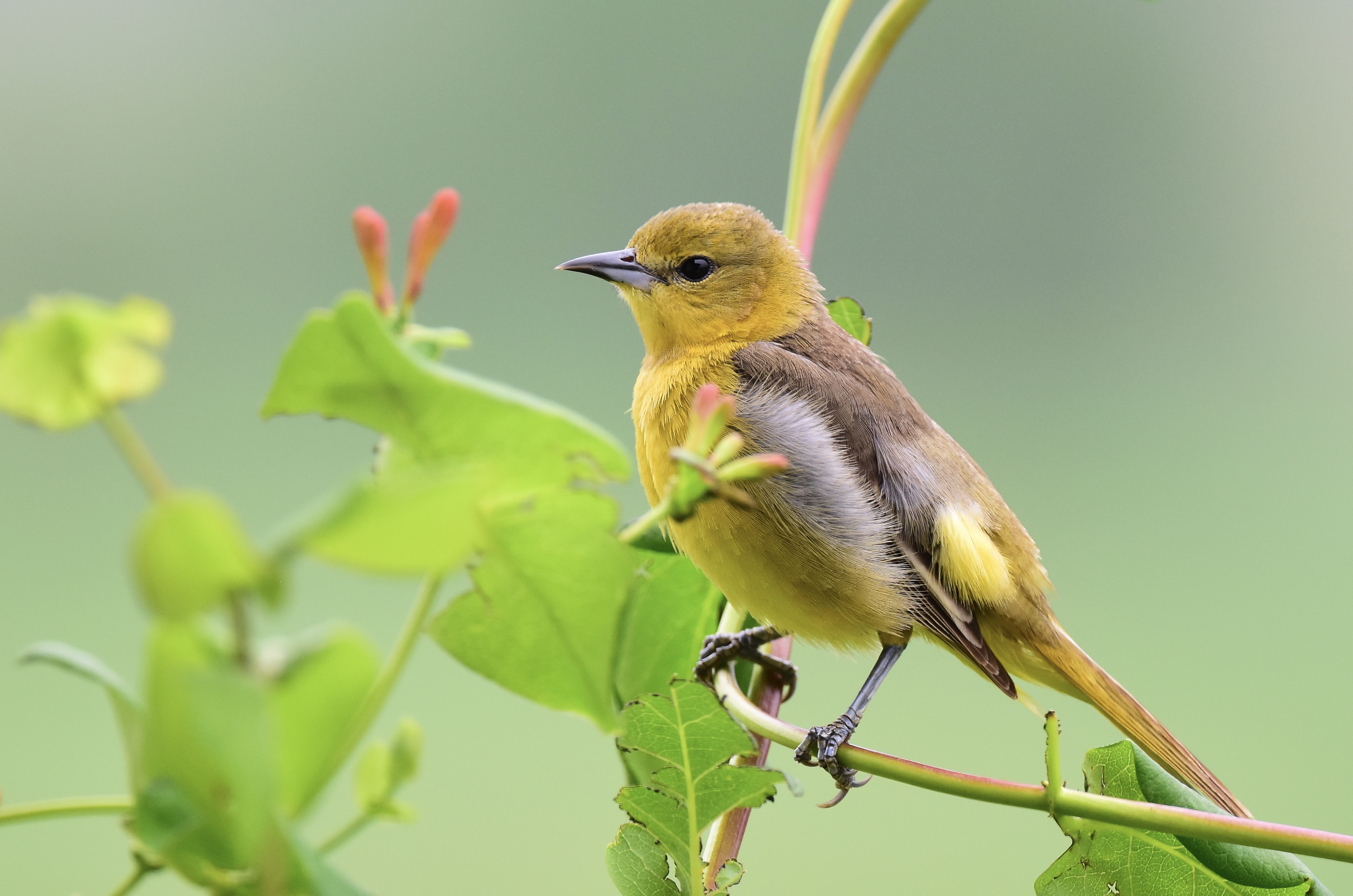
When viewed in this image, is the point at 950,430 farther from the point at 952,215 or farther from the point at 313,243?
the point at 313,243

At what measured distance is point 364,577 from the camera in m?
0.35

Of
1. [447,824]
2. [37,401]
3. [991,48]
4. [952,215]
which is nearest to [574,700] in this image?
[37,401]

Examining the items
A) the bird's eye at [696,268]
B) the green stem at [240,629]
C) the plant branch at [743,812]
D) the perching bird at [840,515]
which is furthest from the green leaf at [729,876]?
the bird's eye at [696,268]

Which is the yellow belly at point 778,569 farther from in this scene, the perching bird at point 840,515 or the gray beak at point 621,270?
the gray beak at point 621,270

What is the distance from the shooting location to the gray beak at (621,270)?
2.25 meters

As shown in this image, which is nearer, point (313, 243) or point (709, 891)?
point (709, 891)

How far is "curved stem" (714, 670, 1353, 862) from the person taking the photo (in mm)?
846

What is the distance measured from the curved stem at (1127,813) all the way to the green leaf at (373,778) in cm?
45

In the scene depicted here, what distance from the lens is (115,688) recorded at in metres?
0.52

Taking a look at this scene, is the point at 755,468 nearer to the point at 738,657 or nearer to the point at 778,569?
the point at 738,657

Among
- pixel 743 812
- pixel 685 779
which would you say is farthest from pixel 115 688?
pixel 743 812

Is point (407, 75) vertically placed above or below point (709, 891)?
above

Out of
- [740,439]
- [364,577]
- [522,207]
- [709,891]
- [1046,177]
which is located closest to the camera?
[364,577]

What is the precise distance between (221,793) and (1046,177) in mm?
11753
